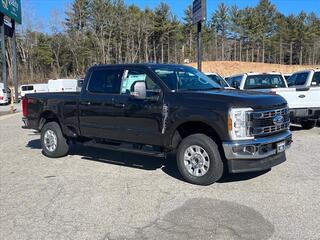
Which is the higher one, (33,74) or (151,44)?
(151,44)

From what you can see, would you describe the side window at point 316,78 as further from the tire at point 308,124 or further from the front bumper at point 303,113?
the front bumper at point 303,113

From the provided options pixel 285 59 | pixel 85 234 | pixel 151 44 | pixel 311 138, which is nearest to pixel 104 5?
pixel 151 44

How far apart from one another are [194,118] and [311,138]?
626 centimetres

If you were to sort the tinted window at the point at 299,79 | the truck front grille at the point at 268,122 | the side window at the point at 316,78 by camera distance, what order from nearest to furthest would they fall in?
the truck front grille at the point at 268,122 < the side window at the point at 316,78 < the tinted window at the point at 299,79

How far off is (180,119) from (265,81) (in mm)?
8421

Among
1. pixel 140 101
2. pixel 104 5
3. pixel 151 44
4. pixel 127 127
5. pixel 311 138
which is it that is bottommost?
pixel 311 138

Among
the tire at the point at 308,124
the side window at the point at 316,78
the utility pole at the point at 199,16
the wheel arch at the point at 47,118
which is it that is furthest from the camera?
the utility pole at the point at 199,16

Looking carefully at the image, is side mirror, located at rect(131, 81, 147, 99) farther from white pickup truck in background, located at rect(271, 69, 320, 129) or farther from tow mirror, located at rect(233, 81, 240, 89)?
tow mirror, located at rect(233, 81, 240, 89)

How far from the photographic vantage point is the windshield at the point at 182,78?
7.58 meters

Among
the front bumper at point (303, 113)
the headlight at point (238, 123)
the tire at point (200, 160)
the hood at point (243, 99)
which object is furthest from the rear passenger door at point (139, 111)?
the front bumper at point (303, 113)

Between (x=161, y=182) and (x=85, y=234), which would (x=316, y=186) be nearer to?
(x=161, y=182)

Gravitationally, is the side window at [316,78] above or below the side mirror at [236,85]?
above

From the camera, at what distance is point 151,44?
97062 mm

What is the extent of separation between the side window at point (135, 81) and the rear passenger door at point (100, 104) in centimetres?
14
